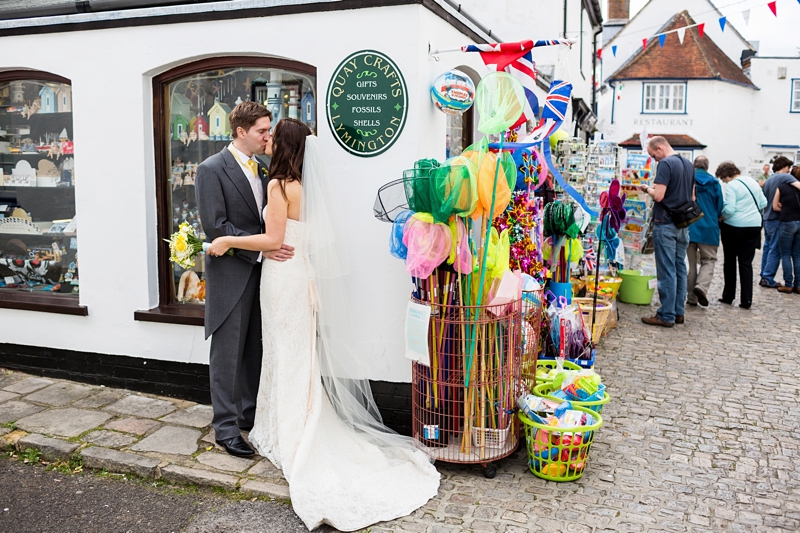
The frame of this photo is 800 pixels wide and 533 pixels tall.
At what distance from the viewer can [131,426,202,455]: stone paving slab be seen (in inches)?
179

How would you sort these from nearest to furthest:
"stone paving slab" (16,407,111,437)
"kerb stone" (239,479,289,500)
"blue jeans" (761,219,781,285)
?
"kerb stone" (239,479,289,500)
"stone paving slab" (16,407,111,437)
"blue jeans" (761,219,781,285)

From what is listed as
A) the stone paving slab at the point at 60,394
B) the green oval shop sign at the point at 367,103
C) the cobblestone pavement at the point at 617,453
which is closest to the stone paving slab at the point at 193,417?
the cobblestone pavement at the point at 617,453

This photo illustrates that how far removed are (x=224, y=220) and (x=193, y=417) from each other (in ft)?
5.12

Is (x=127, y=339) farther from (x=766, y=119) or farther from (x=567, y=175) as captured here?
(x=766, y=119)

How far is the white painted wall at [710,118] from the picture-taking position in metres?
29.0

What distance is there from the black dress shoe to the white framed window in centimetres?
2901

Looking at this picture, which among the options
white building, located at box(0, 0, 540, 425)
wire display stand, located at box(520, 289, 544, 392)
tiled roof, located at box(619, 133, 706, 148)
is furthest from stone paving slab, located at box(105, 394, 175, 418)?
tiled roof, located at box(619, 133, 706, 148)

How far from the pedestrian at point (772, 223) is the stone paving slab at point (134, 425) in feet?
30.0

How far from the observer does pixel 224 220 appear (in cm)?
452

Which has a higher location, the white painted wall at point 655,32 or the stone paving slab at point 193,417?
the white painted wall at point 655,32

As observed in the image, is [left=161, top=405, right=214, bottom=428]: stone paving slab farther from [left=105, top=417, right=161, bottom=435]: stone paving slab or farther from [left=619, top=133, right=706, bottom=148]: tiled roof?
[left=619, top=133, right=706, bottom=148]: tiled roof

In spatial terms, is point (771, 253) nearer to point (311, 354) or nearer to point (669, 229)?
point (669, 229)

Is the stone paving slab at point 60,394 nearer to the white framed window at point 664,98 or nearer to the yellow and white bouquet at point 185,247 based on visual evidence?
the yellow and white bouquet at point 185,247

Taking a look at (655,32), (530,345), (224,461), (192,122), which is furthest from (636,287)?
(655,32)
